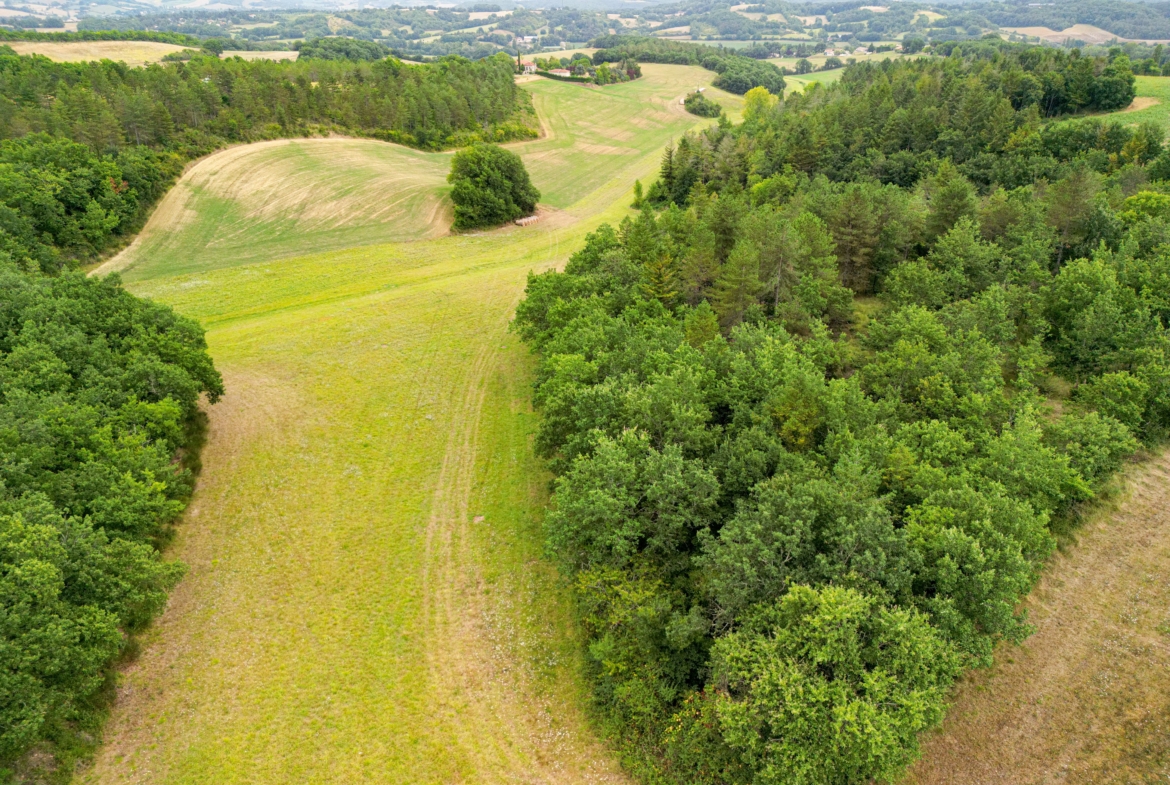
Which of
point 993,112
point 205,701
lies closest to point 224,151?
point 205,701

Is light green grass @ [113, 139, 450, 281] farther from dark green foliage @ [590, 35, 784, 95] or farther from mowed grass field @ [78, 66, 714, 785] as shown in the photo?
dark green foliage @ [590, 35, 784, 95]

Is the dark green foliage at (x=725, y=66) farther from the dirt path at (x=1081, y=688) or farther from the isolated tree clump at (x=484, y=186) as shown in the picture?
the dirt path at (x=1081, y=688)

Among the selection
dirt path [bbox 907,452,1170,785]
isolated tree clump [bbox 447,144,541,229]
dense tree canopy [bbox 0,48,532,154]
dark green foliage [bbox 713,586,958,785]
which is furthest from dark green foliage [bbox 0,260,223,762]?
dense tree canopy [bbox 0,48,532,154]

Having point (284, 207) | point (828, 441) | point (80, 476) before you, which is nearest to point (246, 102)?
point (284, 207)

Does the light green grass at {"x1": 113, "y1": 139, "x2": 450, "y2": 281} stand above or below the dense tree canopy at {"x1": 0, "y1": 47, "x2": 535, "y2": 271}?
below

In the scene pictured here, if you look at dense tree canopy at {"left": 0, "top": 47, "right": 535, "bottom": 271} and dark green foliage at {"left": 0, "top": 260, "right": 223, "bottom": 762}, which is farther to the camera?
dense tree canopy at {"left": 0, "top": 47, "right": 535, "bottom": 271}

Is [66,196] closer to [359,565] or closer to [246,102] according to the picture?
[246,102]
